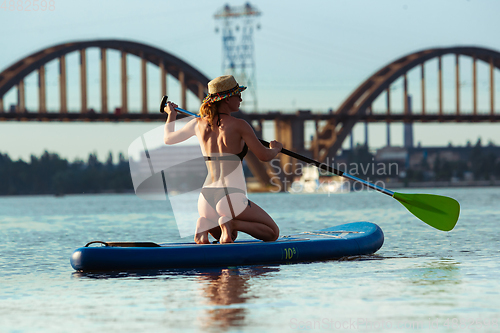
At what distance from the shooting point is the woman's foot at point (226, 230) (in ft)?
21.4

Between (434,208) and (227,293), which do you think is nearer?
(227,293)

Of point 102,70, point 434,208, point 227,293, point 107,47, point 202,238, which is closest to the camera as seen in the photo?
point 227,293

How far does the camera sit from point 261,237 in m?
6.97

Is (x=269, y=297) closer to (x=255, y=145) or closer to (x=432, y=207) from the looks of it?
(x=255, y=145)

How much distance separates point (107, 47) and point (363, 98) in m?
18.9

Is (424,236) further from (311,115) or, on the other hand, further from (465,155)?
(465,155)

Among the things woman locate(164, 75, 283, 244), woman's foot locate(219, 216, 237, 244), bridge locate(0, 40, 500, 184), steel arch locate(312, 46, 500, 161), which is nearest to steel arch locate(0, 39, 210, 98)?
bridge locate(0, 40, 500, 184)

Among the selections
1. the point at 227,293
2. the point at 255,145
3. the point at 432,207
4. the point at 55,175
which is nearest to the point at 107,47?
the point at 55,175

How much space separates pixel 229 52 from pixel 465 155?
229 feet

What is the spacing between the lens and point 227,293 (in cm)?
512

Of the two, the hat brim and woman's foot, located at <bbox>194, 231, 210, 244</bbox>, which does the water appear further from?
the hat brim

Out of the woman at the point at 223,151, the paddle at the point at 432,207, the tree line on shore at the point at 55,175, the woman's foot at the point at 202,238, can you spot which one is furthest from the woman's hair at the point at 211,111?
the tree line on shore at the point at 55,175

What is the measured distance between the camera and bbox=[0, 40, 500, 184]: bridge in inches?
1863

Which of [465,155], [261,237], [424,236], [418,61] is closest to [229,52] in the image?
[418,61]
